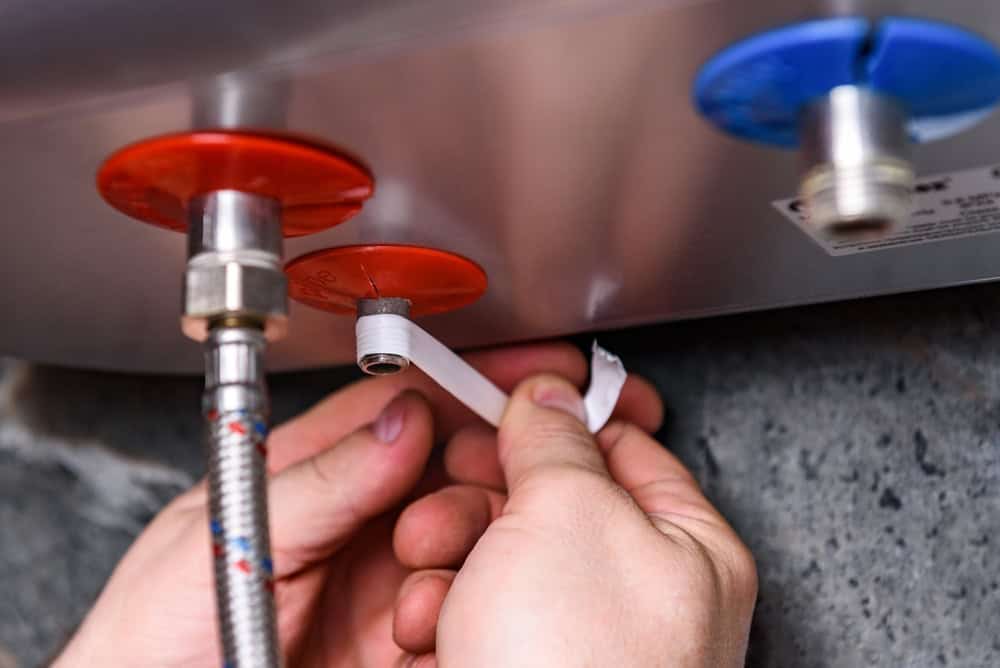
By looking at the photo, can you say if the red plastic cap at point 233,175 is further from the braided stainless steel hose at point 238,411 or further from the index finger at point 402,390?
the index finger at point 402,390

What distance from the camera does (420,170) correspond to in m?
0.29

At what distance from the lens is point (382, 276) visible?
356mm

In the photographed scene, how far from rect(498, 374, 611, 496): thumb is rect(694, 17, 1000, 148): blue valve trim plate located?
16 centimetres

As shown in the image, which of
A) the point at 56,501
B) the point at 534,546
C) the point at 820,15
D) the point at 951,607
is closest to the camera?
the point at 820,15

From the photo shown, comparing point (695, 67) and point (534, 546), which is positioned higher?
point (695, 67)

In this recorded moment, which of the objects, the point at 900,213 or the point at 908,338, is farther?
the point at 908,338

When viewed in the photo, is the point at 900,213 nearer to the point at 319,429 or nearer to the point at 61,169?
the point at 61,169

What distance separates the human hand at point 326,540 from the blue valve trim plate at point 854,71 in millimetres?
258

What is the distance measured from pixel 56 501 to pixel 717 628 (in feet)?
1.67

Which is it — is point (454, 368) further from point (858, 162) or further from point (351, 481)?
point (858, 162)

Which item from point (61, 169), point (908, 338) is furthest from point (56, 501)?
point (908, 338)

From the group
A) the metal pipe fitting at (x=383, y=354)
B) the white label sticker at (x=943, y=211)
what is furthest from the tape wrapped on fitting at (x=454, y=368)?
the white label sticker at (x=943, y=211)

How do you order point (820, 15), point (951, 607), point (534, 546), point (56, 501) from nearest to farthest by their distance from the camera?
1. point (820, 15)
2. point (534, 546)
3. point (951, 607)
4. point (56, 501)

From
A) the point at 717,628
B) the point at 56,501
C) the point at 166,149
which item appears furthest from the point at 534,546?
the point at 56,501
